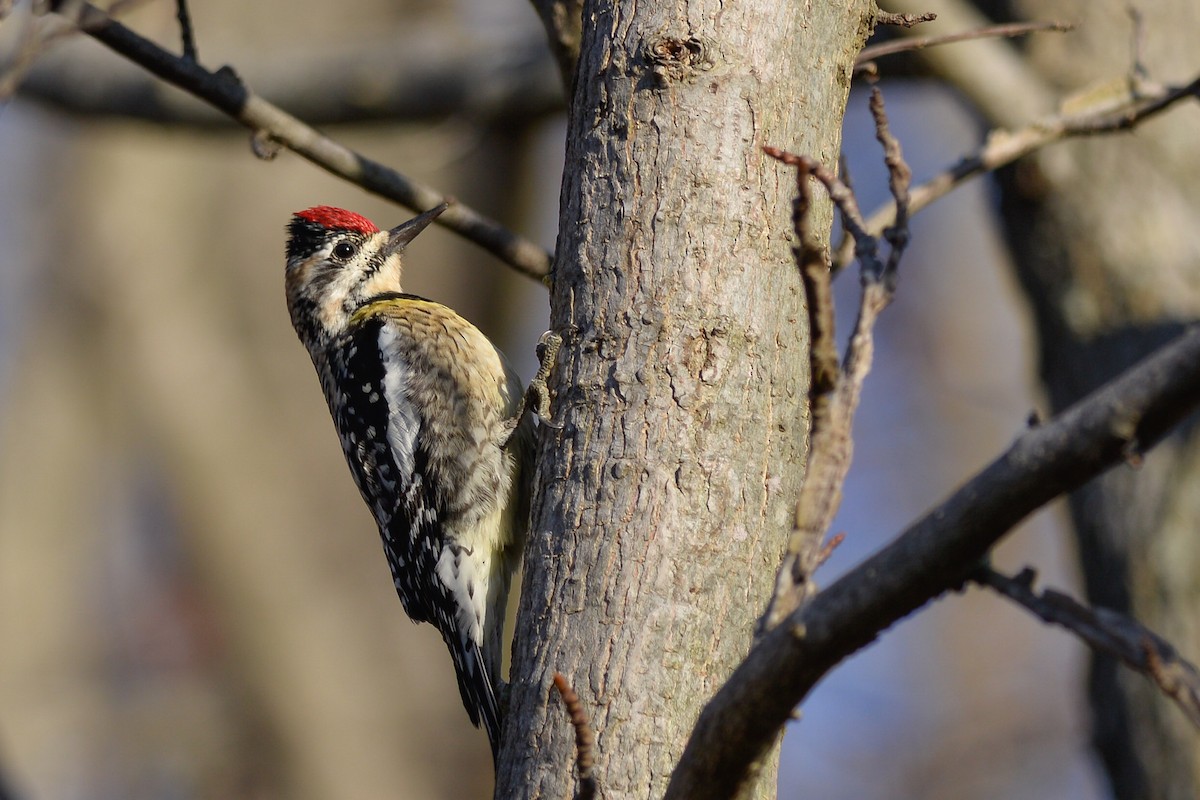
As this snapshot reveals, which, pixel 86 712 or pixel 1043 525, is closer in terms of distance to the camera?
pixel 86 712

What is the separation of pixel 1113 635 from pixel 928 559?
259mm

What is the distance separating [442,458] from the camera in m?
4.52

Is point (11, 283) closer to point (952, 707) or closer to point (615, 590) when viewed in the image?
point (952, 707)

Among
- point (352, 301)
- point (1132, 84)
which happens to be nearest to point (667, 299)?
point (1132, 84)

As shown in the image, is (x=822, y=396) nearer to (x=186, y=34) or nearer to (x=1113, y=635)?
(x=1113, y=635)

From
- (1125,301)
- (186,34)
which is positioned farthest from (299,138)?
(1125,301)

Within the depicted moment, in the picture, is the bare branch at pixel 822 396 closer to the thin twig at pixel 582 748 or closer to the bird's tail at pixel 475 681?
the thin twig at pixel 582 748

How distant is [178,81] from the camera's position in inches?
139

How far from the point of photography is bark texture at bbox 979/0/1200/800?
475 cm

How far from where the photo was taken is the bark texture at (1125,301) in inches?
187

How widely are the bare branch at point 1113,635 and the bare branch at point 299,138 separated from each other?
7.43 ft

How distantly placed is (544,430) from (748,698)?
1.23 metres

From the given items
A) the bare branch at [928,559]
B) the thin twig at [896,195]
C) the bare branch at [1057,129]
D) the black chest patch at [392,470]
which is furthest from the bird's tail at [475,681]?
the thin twig at [896,195]

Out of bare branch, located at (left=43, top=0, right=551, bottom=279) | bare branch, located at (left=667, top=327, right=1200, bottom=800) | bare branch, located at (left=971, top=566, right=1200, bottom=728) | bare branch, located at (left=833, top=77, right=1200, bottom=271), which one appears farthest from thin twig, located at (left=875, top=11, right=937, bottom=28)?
bare branch, located at (left=971, top=566, right=1200, bottom=728)
